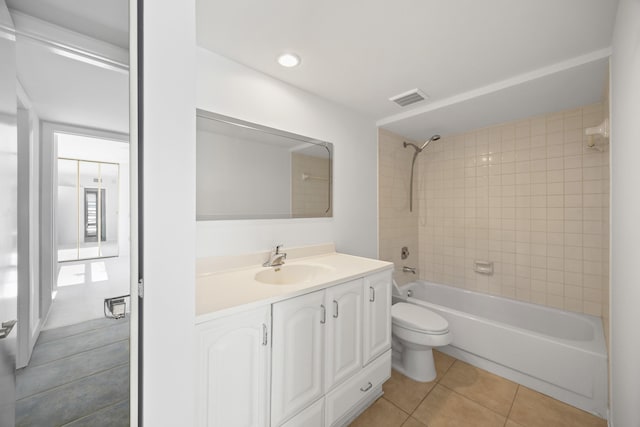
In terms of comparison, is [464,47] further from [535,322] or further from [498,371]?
[535,322]

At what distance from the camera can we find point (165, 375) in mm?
695

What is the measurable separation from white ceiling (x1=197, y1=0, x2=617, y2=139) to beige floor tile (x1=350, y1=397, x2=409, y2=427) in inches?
88.0

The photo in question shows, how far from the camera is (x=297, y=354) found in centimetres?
119

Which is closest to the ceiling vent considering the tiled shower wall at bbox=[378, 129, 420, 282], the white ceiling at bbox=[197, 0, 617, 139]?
the white ceiling at bbox=[197, 0, 617, 139]

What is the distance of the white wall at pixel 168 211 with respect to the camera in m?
0.66

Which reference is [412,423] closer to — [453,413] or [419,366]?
[453,413]

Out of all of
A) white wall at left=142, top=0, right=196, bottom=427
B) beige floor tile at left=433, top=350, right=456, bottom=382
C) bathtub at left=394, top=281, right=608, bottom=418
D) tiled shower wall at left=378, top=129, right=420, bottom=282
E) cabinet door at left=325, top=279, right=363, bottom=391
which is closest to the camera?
white wall at left=142, top=0, right=196, bottom=427

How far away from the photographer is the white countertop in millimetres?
990

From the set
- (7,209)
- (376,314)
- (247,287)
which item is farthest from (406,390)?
(7,209)

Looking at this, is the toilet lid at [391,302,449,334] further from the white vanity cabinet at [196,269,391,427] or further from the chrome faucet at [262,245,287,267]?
the chrome faucet at [262,245,287,267]

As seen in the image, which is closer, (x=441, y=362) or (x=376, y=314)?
(x=376, y=314)

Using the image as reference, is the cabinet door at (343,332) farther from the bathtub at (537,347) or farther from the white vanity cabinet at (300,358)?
the bathtub at (537,347)

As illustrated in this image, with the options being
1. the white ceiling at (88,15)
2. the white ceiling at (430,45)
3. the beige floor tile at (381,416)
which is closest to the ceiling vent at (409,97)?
the white ceiling at (430,45)

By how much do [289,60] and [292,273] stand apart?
54.5 inches
